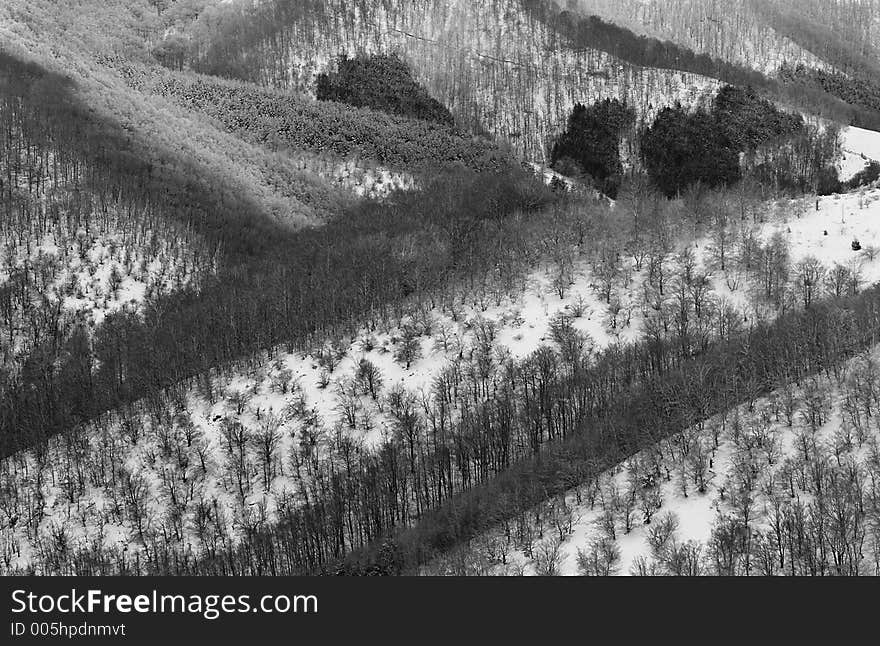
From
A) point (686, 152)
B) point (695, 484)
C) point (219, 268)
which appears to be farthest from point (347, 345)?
point (686, 152)

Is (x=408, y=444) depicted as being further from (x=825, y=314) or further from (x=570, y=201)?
(x=570, y=201)

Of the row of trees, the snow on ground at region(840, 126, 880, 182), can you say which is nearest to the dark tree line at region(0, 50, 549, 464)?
the row of trees

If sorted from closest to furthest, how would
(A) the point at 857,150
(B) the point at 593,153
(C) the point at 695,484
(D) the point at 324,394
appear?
(C) the point at 695,484 → (D) the point at 324,394 → (A) the point at 857,150 → (B) the point at 593,153

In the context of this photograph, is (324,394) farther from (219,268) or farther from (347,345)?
(219,268)

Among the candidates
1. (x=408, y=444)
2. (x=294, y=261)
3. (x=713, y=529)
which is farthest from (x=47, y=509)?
(x=713, y=529)

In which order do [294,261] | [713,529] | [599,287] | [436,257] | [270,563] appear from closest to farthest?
[713,529] < [270,563] < [599,287] < [436,257] < [294,261]

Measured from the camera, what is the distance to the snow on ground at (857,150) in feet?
570

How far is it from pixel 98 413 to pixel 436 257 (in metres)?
48.9

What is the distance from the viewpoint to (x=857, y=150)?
18088 cm

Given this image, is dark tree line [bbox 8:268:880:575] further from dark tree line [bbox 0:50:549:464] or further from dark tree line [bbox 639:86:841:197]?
dark tree line [bbox 639:86:841:197]

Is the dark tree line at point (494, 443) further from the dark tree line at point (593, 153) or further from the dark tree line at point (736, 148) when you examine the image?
the dark tree line at point (593, 153)

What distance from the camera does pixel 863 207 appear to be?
407 ft

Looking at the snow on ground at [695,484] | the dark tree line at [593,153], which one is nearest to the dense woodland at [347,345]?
the snow on ground at [695,484]

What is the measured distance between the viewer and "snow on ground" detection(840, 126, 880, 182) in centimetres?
17388
